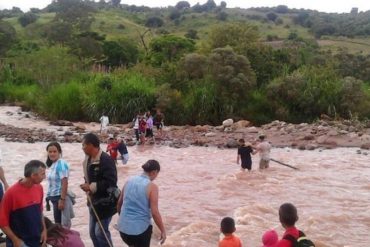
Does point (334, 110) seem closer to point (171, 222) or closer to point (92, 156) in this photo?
point (171, 222)

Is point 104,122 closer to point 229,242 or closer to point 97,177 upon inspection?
point 97,177

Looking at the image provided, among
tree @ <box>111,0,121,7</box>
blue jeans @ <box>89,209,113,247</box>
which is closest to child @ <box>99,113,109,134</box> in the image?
blue jeans @ <box>89,209,113,247</box>

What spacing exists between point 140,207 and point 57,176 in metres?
1.77

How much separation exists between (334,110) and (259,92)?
13.5 ft

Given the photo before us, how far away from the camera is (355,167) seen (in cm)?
1734

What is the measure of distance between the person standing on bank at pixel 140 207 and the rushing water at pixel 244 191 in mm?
3391

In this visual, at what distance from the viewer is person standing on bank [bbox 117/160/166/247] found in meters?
5.55

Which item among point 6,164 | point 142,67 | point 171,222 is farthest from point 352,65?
point 171,222

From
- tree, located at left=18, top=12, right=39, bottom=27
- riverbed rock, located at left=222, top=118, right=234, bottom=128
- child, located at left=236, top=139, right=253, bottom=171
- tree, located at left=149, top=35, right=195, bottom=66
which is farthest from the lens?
tree, located at left=18, top=12, right=39, bottom=27

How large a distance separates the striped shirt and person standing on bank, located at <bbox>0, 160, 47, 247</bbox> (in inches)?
44.0

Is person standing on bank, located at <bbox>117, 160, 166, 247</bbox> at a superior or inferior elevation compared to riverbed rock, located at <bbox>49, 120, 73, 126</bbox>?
superior

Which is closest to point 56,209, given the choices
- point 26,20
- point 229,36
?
point 229,36

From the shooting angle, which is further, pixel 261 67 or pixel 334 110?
pixel 261 67

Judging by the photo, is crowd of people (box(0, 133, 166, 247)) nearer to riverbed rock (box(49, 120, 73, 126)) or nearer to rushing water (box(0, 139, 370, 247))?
rushing water (box(0, 139, 370, 247))
